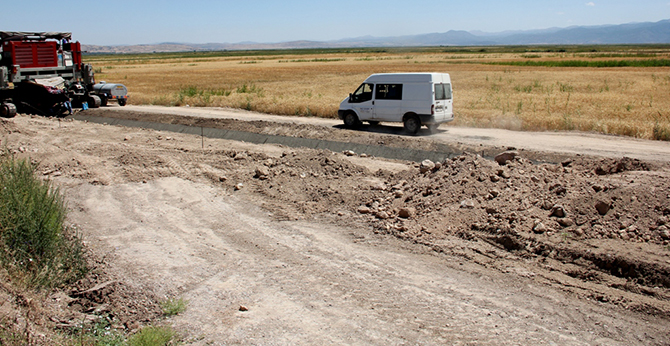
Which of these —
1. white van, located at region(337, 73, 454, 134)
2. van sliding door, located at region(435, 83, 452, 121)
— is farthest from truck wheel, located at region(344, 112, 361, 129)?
van sliding door, located at region(435, 83, 452, 121)

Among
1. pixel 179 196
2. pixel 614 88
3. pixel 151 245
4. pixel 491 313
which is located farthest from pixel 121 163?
pixel 614 88

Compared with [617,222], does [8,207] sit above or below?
above

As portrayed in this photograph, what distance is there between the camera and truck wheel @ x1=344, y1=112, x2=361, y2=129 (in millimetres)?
20562

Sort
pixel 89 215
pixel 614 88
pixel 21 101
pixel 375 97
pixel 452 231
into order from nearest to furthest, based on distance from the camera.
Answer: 1. pixel 452 231
2. pixel 89 215
3. pixel 375 97
4. pixel 21 101
5. pixel 614 88

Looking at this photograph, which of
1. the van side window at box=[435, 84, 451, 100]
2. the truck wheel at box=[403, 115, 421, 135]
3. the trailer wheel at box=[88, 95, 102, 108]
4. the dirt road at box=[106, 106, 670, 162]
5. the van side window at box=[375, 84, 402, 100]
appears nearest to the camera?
the dirt road at box=[106, 106, 670, 162]

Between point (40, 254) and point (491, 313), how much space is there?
19.1 ft

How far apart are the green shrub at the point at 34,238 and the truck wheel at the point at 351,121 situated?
46.6 ft

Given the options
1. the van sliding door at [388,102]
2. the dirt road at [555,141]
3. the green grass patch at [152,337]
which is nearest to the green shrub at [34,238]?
the green grass patch at [152,337]

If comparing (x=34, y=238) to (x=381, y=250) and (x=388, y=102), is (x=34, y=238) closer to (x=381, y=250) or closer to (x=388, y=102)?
(x=381, y=250)

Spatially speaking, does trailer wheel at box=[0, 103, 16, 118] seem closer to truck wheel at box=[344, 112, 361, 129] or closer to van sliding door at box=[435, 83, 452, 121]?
truck wheel at box=[344, 112, 361, 129]

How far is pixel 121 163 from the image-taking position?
13.6 m

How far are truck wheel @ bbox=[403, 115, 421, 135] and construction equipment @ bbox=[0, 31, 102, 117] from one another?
15.5 metres

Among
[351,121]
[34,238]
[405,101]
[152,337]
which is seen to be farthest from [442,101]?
[152,337]

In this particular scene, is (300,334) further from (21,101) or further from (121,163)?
(21,101)
